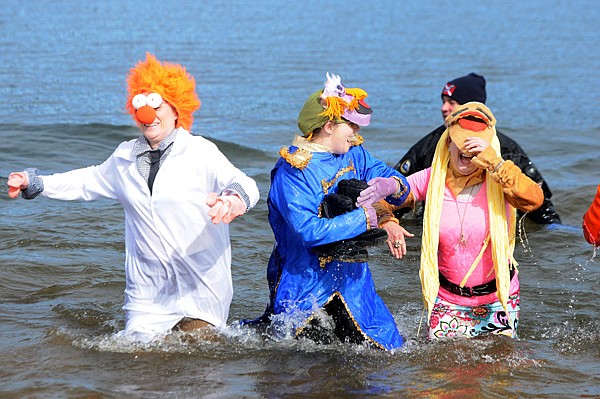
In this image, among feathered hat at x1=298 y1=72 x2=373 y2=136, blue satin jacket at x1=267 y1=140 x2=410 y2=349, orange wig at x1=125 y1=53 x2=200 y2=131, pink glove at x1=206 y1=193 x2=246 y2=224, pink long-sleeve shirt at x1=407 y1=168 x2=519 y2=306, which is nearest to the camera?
pink glove at x1=206 y1=193 x2=246 y2=224

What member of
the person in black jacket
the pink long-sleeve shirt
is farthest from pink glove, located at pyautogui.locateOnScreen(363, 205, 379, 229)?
the person in black jacket

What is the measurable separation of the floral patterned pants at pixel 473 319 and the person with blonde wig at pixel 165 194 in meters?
1.33

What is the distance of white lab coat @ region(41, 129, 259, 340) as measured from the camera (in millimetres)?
5551

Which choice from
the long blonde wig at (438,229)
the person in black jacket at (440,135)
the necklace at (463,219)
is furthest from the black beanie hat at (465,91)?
the necklace at (463,219)

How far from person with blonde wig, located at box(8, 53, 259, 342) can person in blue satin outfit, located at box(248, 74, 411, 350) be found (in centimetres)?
28

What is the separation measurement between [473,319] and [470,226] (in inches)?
24.7

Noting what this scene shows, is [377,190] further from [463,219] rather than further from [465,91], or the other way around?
[465,91]

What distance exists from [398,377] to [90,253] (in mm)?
4053

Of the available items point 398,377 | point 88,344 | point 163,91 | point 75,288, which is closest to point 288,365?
point 398,377

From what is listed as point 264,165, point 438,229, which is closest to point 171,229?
point 438,229

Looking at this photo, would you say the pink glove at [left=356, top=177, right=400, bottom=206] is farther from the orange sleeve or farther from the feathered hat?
the orange sleeve

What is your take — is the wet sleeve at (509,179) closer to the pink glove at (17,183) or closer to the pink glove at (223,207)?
the pink glove at (223,207)

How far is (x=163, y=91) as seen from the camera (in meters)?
5.58

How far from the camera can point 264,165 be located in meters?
13.3
